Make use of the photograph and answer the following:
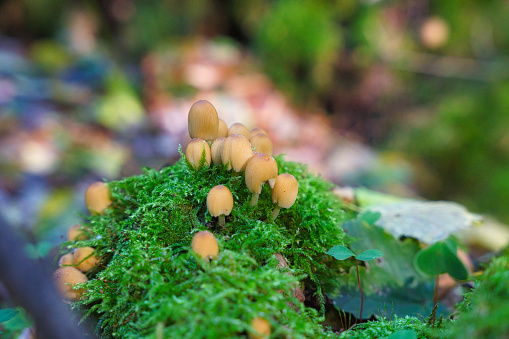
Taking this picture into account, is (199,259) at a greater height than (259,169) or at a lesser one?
lesser

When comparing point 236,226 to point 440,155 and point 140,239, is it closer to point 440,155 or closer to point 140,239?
point 140,239

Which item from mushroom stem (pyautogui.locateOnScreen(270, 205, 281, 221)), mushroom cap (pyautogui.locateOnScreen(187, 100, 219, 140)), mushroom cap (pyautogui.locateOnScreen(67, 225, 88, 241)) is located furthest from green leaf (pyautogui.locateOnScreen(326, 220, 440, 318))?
mushroom cap (pyautogui.locateOnScreen(67, 225, 88, 241))

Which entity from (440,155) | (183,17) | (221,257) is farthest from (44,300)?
(183,17)

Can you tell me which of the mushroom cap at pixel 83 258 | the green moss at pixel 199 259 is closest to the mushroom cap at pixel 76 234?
the green moss at pixel 199 259

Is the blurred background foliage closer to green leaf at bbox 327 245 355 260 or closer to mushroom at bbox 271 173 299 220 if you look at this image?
mushroom at bbox 271 173 299 220

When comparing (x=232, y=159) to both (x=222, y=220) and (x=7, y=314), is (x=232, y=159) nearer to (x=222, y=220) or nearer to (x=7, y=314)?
(x=222, y=220)

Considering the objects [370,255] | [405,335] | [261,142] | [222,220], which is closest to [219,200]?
[222,220]

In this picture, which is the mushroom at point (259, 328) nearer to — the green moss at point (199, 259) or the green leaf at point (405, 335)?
the green moss at point (199, 259)
